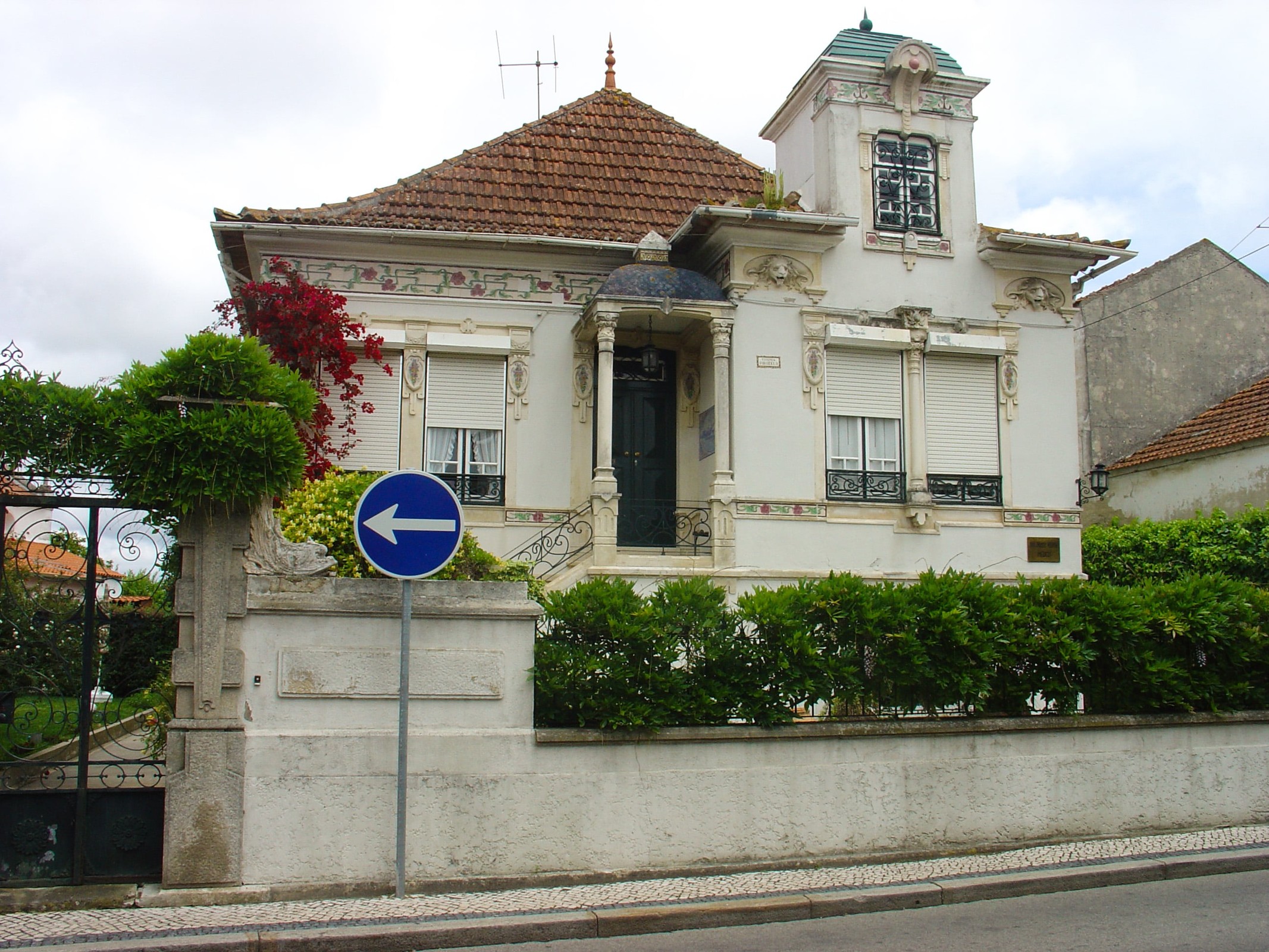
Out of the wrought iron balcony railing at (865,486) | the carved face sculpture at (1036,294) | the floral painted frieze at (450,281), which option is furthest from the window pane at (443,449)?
the carved face sculpture at (1036,294)

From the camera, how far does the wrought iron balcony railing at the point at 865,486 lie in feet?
49.3

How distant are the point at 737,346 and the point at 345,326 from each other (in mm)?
5205

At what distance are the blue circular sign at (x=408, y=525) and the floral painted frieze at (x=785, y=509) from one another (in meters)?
7.79

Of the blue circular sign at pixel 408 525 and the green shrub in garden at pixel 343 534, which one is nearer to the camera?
the blue circular sign at pixel 408 525

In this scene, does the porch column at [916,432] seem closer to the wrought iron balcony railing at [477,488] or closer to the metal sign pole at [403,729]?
the wrought iron balcony railing at [477,488]

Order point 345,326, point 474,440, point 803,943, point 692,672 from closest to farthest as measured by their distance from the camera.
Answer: point 803,943, point 692,672, point 345,326, point 474,440

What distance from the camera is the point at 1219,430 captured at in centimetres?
2083

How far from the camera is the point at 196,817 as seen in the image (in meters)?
6.82

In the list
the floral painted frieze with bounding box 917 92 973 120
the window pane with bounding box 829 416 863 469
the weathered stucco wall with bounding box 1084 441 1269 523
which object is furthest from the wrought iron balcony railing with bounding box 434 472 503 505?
the weathered stucco wall with bounding box 1084 441 1269 523

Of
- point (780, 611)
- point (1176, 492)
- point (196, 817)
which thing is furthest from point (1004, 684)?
point (1176, 492)

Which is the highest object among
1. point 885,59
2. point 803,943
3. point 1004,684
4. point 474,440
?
point 885,59

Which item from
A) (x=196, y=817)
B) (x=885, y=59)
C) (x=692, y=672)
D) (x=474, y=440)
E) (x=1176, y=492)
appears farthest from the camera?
(x=1176, y=492)

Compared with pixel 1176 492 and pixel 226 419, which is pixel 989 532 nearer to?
pixel 1176 492

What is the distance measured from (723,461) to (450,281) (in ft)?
14.7
